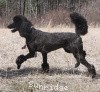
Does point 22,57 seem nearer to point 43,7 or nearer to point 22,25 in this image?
point 22,25

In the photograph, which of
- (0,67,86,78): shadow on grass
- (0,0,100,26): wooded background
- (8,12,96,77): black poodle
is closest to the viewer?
(0,67,86,78): shadow on grass

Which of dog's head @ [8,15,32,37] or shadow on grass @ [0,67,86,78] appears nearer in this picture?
shadow on grass @ [0,67,86,78]

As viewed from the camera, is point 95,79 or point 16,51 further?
point 16,51

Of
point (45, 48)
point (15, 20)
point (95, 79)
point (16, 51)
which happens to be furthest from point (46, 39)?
point (16, 51)

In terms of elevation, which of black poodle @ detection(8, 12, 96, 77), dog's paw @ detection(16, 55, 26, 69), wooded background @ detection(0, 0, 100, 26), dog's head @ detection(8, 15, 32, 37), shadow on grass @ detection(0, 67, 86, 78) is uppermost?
dog's head @ detection(8, 15, 32, 37)

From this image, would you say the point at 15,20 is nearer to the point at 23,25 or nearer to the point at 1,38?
the point at 23,25

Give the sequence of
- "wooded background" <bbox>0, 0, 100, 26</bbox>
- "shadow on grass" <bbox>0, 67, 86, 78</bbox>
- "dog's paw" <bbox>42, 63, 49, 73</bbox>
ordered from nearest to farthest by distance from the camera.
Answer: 1. "shadow on grass" <bbox>0, 67, 86, 78</bbox>
2. "dog's paw" <bbox>42, 63, 49, 73</bbox>
3. "wooded background" <bbox>0, 0, 100, 26</bbox>

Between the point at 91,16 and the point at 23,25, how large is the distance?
2638 centimetres

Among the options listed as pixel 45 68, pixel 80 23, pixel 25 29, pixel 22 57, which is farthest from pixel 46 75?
pixel 80 23

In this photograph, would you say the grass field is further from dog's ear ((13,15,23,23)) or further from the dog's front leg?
dog's ear ((13,15,23,23))

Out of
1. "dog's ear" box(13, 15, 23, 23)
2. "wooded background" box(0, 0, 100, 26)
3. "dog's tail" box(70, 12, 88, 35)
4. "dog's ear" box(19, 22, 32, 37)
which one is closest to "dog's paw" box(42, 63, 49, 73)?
"dog's ear" box(19, 22, 32, 37)

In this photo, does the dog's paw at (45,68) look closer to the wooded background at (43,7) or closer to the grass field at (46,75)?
the grass field at (46,75)

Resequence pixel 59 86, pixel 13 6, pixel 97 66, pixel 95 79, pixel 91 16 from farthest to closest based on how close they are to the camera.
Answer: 1. pixel 13 6
2. pixel 91 16
3. pixel 97 66
4. pixel 95 79
5. pixel 59 86

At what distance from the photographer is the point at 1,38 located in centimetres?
1459
